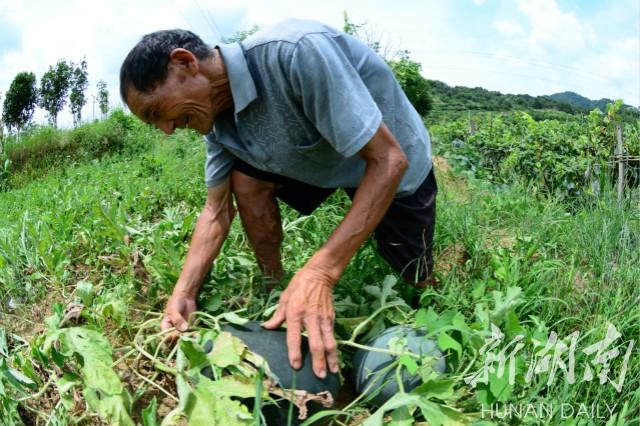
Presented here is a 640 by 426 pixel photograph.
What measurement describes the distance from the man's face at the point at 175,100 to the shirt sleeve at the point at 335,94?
0.98 feet

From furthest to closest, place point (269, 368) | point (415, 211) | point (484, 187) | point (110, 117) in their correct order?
point (110, 117), point (484, 187), point (415, 211), point (269, 368)

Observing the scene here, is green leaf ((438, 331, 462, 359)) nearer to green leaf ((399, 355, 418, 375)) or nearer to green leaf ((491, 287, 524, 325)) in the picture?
green leaf ((399, 355, 418, 375))

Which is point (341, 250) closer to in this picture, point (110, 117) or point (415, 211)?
point (415, 211)

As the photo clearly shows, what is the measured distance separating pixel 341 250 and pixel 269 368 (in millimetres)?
389

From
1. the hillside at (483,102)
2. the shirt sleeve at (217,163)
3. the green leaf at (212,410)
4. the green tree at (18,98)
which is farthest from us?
the hillside at (483,102)

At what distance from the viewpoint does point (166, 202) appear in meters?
3.81

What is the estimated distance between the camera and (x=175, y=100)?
1775 millimetres

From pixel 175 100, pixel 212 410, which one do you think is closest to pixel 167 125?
pixel 175 100

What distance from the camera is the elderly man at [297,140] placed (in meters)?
1.68

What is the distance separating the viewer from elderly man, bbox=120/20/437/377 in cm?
168

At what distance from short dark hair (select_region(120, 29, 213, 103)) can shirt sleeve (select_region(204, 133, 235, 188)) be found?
1.60 ft

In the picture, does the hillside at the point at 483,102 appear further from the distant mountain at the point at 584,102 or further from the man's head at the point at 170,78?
the man's head at the point at 170,78

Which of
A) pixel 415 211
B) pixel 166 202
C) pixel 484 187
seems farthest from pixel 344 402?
pixel 484 187

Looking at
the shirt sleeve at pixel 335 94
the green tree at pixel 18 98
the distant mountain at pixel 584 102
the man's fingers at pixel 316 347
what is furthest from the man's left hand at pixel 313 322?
the green tree at pixel 18 98
